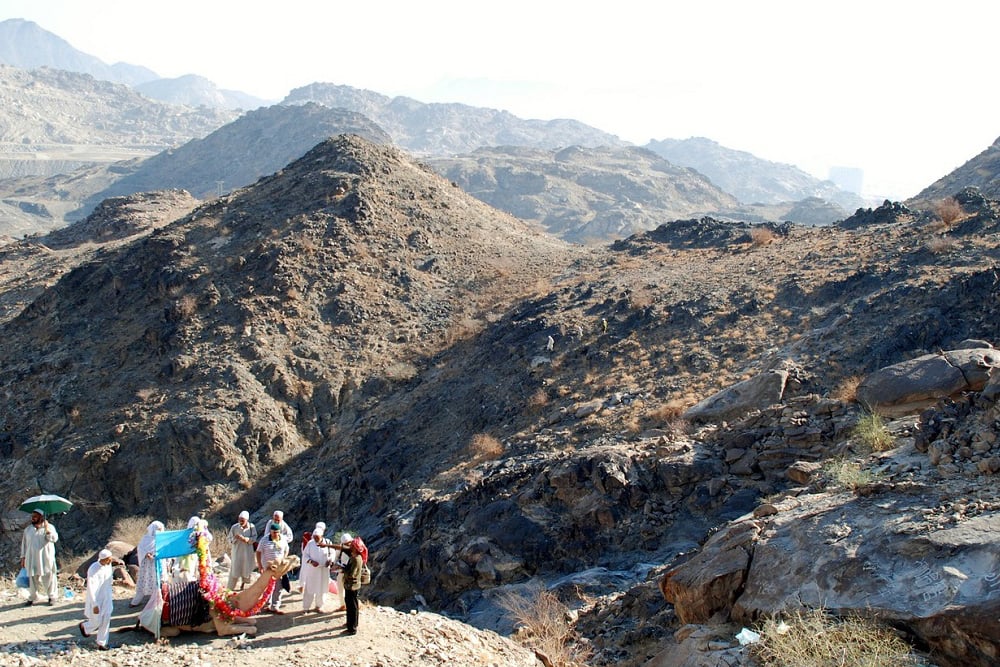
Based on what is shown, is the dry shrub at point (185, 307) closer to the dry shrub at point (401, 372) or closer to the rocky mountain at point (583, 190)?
the dry shrub at point (401, 372)

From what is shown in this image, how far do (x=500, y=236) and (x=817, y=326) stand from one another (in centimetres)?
1355

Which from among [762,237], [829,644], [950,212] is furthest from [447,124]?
[829,644]

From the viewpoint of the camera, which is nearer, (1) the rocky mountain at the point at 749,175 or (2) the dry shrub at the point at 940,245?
(2) the dry shrub at the point at 940,245

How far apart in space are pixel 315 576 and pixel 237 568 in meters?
1.20

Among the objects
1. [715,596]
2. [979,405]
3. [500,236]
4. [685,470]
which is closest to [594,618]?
[715,596]

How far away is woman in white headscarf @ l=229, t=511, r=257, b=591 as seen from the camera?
8656 mm

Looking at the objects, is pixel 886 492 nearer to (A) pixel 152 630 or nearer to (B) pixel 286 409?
(A) pixel 152 630

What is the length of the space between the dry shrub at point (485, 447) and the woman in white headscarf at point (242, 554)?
575 cm

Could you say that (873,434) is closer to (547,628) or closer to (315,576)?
(547,628)

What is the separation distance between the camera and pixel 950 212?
61.4 feet

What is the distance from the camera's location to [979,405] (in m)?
8.42

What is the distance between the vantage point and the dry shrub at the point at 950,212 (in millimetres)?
18531

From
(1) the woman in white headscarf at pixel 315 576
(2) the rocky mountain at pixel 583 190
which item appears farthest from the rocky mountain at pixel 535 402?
(2) the rocky mountain at pixel 583 190

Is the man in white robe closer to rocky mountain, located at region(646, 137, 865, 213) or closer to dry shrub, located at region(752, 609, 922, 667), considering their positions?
dry shrub, located at region(752, 609, 922, 667)
